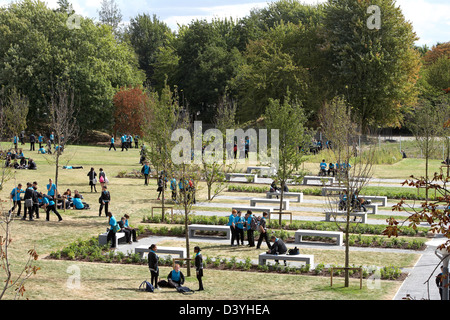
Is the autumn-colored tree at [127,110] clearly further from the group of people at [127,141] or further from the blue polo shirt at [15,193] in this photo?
the blue polo shirt at [15,193]

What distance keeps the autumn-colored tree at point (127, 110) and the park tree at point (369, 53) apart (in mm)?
18442

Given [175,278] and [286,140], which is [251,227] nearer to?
[286,140]

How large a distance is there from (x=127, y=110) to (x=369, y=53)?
23070mm

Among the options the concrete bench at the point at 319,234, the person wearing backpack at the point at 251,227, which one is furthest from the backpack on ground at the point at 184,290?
the concrete bench at the point at 319,234

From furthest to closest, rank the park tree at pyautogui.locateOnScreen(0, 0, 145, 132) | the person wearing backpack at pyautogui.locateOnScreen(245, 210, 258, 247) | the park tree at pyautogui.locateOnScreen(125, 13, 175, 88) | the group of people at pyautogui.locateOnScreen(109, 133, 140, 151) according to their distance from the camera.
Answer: the park tree at pyautogui.locateOnScreen(125, 13, 175, 88)
the park tree at pyautogui.locateOnScreen(0, 0, 145, 132)
the group of people at pyautogui.locateOnScreen(109, 133, 140, 151)
the person wearing backpack at pyautogui.locateOnScreen(245, 210, 258, 247)

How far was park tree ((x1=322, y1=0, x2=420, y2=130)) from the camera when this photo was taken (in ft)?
186

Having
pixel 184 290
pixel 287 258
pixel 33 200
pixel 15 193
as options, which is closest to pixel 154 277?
pixel 184 290

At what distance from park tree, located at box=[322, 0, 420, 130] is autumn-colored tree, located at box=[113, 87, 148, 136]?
60.5ft

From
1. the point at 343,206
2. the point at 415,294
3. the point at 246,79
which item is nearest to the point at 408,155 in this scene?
the point at 246,79

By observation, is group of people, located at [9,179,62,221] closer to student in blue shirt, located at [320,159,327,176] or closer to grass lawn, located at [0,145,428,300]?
grass lawn, located at [0,145,428,300]

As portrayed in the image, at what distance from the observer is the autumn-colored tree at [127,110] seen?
Result: 62250 mm

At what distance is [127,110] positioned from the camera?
62.5m

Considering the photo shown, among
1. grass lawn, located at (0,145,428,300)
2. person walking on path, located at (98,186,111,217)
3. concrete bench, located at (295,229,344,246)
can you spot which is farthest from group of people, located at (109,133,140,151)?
concrete bench, located at (295,229,344,246)
